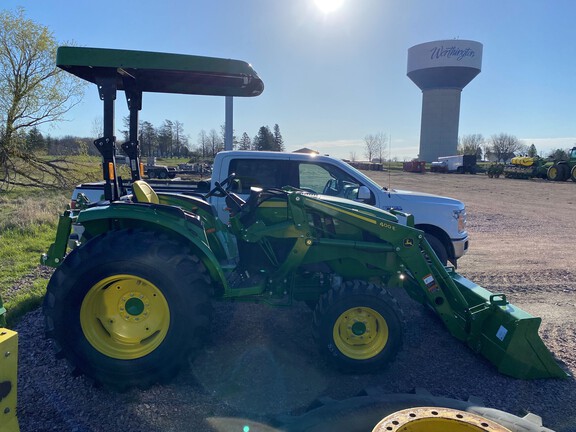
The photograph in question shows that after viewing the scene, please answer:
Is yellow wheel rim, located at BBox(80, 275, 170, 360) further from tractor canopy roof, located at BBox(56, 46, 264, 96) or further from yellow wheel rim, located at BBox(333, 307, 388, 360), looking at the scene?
tractor canopy roof, located at BBox(56, 46, 264, 96)

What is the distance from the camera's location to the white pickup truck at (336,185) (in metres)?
6.11

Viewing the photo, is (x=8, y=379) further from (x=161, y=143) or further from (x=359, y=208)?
(x=161, y=143)

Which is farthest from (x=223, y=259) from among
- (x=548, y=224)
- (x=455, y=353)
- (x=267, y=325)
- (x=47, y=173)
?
(x=47, y=173)

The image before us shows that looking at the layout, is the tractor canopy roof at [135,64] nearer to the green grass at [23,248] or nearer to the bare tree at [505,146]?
the green grass at [23,248]

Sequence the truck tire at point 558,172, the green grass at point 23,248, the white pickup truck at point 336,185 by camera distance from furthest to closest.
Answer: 1. the truck tire at point 558,172
2. the white pickup truck at point 336,185
3. the green grass at point 23,248

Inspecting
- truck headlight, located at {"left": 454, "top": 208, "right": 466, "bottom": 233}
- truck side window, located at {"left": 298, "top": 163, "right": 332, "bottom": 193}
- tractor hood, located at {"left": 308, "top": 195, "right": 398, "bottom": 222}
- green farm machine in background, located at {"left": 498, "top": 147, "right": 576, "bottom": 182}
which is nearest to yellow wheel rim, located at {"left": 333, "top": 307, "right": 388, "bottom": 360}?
tractor hood, located at {"left": 308, "top": 195, "right": 398, "bottom": 222}

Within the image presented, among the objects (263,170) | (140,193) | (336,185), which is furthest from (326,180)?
(140,193)

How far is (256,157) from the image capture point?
625 centimetres

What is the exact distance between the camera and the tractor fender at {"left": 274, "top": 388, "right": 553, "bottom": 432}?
81.4 inches

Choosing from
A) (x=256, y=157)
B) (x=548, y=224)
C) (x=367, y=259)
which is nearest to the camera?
(x=367, y=259)

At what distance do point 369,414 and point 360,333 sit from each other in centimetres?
153

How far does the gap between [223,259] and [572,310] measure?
14.0 ft

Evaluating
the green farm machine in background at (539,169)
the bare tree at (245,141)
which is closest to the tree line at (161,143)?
the bare tree at (245,141)

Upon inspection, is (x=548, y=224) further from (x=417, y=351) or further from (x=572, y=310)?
(x=417, y=351)
